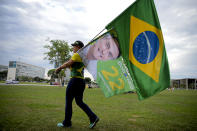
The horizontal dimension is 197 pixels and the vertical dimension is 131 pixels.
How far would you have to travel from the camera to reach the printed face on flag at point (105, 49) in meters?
2.78

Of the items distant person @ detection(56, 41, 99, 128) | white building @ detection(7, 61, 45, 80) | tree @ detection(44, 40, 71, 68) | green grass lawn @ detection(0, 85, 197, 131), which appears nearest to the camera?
distant person @ detection(56, 41, 99, 128)

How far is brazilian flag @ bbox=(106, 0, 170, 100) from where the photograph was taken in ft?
8.73

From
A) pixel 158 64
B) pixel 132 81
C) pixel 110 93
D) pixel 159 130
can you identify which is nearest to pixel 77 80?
pixel 110 93

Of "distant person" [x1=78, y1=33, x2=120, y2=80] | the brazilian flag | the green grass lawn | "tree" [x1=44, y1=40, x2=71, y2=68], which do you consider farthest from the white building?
the brazilian flag

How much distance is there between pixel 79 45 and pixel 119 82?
150 centimetres

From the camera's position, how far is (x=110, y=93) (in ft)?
9.12

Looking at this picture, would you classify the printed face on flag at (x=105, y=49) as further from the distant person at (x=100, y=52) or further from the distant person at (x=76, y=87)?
the distant person at (x=76, y=87)

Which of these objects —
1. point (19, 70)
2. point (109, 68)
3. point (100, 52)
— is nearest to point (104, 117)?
point (109, 68)

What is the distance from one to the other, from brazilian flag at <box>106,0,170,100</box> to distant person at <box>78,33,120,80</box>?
0.60ft

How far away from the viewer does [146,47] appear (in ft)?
9.34

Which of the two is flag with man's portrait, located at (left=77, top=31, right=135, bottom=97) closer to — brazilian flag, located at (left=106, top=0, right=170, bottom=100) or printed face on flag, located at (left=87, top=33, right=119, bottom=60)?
printed face on flag, located at (left=87, top=33, right=119, bottom=60)

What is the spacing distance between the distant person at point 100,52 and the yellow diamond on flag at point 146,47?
0.34 m

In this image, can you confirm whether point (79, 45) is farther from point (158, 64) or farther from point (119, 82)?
point (158, 64)

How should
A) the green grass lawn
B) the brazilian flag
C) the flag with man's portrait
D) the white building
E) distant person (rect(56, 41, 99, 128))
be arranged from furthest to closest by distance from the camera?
the white building < the green grass lawn < distant person (rect(56, 41, 99, 128)) < the flag with man's portrait < the brazilian flag
